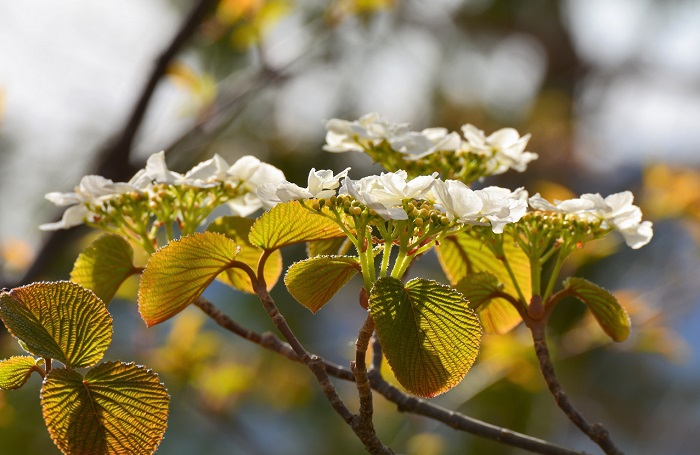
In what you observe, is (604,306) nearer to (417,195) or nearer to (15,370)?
(417,195)

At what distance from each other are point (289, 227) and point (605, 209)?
235mm

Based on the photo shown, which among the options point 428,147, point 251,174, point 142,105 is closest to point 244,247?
point 251,174

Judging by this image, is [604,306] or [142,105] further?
[142,105]

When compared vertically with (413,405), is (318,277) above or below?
above

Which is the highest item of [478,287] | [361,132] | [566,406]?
[361,132]

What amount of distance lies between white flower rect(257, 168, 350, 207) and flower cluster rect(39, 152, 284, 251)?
0.30 feet

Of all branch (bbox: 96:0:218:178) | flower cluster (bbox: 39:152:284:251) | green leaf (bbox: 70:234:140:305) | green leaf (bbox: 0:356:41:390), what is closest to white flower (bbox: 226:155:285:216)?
flower cluster (bbox: 39:152:284:251)

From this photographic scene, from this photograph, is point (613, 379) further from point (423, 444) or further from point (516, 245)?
point (516, 245)

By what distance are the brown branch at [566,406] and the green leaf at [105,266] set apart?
32cm

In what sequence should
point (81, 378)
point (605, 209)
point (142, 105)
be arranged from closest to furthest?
point (81, 378), point (605, 209), point (142, 105)

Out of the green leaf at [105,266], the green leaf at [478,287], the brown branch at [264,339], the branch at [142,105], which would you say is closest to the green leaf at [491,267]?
the green leaf at [478,287]

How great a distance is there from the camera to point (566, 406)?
63 cm

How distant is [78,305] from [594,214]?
37 cm

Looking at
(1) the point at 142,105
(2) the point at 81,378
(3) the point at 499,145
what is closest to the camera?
(2) the point at 81,378
